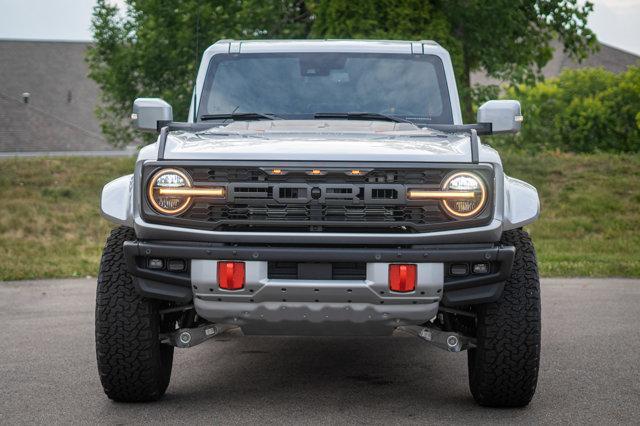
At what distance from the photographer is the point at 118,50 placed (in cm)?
3105

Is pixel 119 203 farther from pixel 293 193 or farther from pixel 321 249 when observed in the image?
pixel 321 249

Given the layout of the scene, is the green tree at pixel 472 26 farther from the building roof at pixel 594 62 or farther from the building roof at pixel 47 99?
the building roof at pixel 594 62

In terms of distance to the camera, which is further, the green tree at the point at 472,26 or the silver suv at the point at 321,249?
the green tree at the point at 472,26

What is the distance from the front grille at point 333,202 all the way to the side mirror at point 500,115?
4.11ft

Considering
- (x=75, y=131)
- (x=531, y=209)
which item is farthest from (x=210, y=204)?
(x=75, y=131)

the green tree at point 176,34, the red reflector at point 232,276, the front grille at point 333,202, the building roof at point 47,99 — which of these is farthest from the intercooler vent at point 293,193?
the building roof at point 47,99

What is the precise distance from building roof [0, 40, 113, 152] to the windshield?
40.5 m

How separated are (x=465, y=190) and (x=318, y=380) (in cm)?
186

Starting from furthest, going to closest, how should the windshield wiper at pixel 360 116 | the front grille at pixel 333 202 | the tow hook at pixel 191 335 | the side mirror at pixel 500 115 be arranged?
the windshield wiper at pixel 360 116
the side mirror at pixel 500 115
the tow hook at pixel 191 335
the front grille at pixel 333 202

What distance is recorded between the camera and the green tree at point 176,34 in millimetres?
26844

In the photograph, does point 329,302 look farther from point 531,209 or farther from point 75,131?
point 75,131

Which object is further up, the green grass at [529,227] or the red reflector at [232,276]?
the red reflector at [232,276]

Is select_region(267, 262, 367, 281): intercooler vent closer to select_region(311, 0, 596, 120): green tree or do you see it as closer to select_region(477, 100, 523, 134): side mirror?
select_region(477, 100, 523, 134): side mirror

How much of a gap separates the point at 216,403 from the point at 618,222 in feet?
57.6
